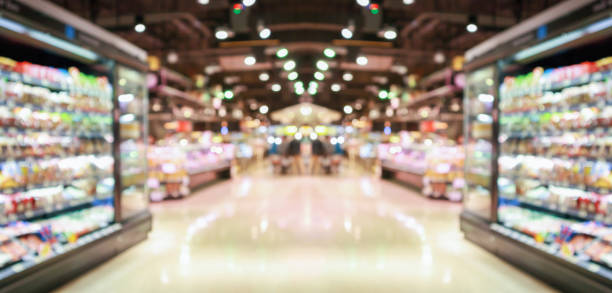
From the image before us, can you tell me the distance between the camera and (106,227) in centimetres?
379

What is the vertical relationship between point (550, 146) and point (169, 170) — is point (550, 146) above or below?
above

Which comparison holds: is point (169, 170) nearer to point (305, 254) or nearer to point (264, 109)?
point (305, 254)

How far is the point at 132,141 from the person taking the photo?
439 cm

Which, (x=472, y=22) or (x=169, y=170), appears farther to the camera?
(x=169, y=170)

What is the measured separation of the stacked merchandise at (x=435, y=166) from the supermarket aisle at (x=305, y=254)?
66cm

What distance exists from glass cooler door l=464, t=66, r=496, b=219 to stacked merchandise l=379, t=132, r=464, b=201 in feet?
9.20

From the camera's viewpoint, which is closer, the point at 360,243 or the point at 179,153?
the point at 360,243

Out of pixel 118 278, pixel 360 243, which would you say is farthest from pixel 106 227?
pixel 360 243

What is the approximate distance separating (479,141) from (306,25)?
5399 mm

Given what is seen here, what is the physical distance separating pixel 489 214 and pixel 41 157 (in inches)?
180

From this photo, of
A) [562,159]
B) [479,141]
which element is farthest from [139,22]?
[562,159]

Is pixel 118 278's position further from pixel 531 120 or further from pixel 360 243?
pixel 531 120

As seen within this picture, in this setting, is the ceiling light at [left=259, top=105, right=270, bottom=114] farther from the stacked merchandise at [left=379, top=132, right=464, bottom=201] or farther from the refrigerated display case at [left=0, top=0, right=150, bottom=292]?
the refrigerated display case at [left=0, top=0, right=150, bottom=292]

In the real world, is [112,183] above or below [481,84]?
below
